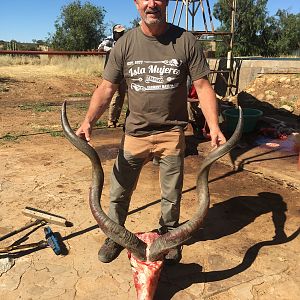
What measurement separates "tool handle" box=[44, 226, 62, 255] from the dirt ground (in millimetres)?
66

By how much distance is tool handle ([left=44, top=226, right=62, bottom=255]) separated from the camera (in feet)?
12.4

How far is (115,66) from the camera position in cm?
330

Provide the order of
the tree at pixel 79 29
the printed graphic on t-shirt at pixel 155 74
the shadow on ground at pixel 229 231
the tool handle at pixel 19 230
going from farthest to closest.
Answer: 1. the tree at pixel 79 29
2. the tool handle at pixel 19 230
3. the shadow on ground at pixel 229 231
4. the printed graphic on t-shirt at pixel 155 74

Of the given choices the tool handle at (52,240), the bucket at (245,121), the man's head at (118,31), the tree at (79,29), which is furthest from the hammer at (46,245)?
the tree at (79,29)

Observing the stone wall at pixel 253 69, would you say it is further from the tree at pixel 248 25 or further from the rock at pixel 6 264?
the tree at pixel 248 25

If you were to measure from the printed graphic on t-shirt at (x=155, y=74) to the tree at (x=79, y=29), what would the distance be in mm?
38604

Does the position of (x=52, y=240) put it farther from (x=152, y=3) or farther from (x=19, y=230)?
(x=152, y=3)

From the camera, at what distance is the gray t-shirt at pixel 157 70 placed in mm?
3174

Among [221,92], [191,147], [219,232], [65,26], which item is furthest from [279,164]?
[65,26]

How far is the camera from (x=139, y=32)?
10.6 ft

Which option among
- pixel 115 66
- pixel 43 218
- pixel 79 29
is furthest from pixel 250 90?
pixel 79 29

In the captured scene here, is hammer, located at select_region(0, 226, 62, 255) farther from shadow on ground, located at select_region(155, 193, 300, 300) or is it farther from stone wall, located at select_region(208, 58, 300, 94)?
stone wall, located at select_region(208, 58, 300, 94)

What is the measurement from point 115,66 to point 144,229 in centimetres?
185

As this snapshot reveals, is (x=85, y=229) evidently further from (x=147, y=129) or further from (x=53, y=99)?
(x=53, y=99)
